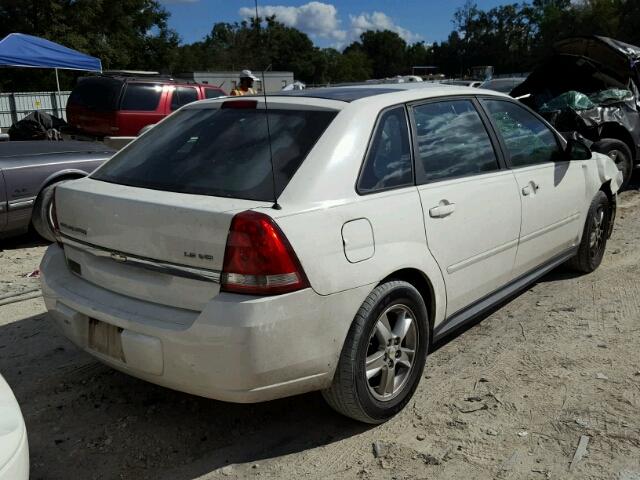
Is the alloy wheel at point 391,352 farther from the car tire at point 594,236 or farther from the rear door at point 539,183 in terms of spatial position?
the car tire at point 594,236

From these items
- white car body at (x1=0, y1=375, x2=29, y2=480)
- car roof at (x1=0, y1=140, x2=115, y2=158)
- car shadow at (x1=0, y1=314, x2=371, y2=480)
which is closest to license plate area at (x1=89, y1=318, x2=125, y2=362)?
car shadow at (x1=0, y1=314, x2=371, y2=480)

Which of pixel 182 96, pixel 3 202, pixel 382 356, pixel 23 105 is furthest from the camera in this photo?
pixel 23 105

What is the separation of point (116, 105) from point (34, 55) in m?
5.73

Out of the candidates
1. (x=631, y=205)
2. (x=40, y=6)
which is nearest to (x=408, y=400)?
(x=631, y=205)

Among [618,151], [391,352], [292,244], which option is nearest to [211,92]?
[618,151]

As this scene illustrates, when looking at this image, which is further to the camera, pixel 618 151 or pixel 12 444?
pixel 618 151

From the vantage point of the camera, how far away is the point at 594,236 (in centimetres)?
512

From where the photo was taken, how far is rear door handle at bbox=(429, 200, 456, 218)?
3150 mm

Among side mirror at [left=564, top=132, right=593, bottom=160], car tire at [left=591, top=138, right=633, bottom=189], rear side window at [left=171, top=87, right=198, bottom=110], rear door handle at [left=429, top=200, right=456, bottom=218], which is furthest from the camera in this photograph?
rear side window at [left=171, top=87, right=198, bottom=110]

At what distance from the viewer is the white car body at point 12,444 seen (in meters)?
1.85

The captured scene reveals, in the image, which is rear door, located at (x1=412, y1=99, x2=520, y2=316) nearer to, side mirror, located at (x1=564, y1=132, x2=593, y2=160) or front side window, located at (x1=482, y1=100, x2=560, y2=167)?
front side window, located at (x1=482, y1=100, x2=560, y2=167)

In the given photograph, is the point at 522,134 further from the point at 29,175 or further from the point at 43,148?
the point at 43,148

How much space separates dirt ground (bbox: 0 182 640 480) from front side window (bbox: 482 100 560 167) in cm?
118

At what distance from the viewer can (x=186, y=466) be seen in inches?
107
